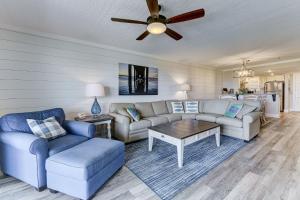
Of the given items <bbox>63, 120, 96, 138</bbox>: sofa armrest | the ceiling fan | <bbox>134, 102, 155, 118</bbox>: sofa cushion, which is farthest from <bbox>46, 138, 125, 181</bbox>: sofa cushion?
<bbox>134, 102, 155, 118</bbox>: sofa cushion

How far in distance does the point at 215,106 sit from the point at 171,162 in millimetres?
2855

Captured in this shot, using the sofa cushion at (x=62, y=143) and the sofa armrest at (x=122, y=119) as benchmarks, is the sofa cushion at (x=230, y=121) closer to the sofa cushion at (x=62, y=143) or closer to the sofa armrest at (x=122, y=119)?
the sofa armrest at (x=122, y=119)

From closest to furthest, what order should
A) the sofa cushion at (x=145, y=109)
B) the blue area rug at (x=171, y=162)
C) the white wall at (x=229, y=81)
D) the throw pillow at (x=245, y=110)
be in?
the blue area rug at (x=171, y=162)
the throw pillow at (x=245, y=110)
the sofa cushion at (x=145, y=109)
the white wall at (x=229, y=81)

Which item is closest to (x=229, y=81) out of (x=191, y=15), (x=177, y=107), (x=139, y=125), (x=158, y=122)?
(x=177, y=107)

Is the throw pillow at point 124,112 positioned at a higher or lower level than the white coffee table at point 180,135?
higher

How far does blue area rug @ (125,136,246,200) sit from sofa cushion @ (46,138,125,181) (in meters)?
0.62

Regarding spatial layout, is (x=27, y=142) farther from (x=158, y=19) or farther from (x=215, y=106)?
(x=215, y=106)

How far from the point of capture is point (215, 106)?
467 centimetres

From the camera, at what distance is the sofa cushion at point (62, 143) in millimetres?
1910

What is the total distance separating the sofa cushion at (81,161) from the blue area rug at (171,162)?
62 cm

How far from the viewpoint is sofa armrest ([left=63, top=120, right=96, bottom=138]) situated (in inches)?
97.7

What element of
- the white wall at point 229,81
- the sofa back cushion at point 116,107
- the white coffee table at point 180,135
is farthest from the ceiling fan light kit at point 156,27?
the white wall at point 229,81

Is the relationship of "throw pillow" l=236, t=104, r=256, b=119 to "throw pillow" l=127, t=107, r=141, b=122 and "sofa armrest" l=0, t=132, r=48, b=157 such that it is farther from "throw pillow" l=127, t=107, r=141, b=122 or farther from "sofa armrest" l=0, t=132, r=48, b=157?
"sofa armrest" l=0, t=132, r=48, b=157

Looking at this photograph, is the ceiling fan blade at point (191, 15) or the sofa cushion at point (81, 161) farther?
the ceiling fan blade at point (191, 15)
